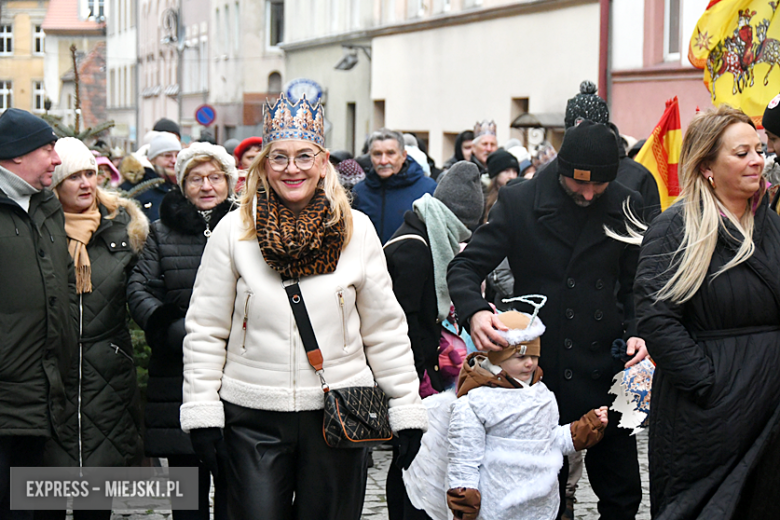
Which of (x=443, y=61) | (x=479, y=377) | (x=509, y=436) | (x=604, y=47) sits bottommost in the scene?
(x=509, y=436)

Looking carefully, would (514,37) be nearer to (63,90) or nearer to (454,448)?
(454,448)

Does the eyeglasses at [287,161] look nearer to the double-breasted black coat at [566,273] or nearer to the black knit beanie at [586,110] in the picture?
the double-breasted black coat at [566,273]

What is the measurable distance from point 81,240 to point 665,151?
4.79 metres

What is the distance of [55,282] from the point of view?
5.27m

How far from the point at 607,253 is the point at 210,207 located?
1.95 m

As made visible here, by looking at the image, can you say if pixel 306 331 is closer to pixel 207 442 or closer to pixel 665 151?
pixel 207 442

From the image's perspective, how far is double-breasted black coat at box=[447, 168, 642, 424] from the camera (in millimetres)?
5184

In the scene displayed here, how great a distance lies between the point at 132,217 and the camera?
607cm

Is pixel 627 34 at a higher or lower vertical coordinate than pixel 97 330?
higher

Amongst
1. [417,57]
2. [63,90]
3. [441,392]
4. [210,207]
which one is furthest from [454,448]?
[63,90]

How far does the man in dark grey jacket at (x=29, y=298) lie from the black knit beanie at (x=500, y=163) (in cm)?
521

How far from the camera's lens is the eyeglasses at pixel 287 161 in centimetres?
447

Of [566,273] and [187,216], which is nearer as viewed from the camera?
[566,273]

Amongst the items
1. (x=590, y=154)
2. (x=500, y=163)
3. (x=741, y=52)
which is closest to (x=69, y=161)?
(x=590, y=154)
